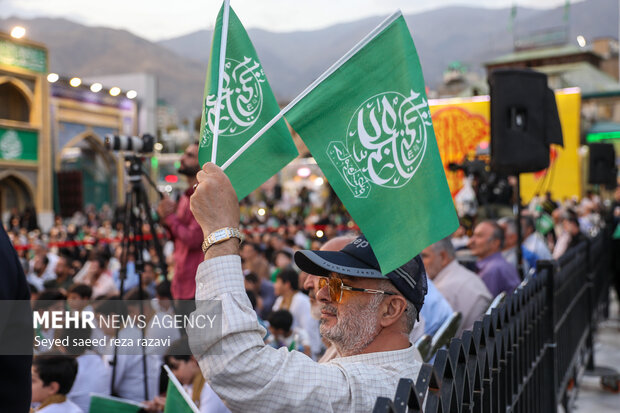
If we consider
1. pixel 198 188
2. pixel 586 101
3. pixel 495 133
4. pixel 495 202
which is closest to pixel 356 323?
pixel 198 188

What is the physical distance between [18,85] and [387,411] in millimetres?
25043

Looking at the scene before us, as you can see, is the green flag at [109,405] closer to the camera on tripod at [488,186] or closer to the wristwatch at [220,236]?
the wristwatch at [220,236]

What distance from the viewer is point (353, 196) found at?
5.82ft

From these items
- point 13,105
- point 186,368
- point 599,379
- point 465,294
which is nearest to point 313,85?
point 186,368

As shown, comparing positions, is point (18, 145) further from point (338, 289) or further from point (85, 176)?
point (338, 289)

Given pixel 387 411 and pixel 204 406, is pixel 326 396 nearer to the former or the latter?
pixel 387 411

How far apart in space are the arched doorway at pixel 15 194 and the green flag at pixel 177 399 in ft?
78.6

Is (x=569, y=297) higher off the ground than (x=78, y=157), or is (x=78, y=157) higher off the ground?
(x=78, y=157)

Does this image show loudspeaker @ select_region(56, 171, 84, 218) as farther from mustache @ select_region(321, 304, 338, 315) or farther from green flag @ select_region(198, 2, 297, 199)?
mustache @ select_region(321, 304, 338, 315)

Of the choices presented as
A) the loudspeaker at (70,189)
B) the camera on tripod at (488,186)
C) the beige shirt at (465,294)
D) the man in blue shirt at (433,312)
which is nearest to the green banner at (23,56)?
the loudspeaker at (70,189)

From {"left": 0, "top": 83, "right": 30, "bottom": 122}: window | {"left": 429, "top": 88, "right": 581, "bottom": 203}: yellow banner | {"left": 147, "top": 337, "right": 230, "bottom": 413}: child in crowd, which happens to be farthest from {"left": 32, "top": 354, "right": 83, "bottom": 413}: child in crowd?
{"left": 0, "top": 83, "right": 30, "bottom": 122}: window

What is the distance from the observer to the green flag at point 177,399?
1.69 m

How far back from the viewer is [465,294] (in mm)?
3957

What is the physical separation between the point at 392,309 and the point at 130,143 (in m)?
2.64
